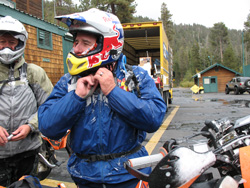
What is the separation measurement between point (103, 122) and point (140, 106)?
283 millimetres

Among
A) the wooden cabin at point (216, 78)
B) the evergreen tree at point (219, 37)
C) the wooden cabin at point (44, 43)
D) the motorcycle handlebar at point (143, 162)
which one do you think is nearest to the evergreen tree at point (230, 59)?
the evergreen tree at point (219, 37)

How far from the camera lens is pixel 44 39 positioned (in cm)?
953

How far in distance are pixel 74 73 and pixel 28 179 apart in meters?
0.69

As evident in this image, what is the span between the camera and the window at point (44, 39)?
916cm

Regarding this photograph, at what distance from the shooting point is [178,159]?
1.12 meters

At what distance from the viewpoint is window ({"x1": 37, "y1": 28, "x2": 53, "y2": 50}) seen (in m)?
9.16

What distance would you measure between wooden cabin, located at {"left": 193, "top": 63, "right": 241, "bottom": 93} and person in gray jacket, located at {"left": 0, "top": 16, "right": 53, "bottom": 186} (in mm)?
38446

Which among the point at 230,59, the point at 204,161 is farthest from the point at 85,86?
the point at 230,59

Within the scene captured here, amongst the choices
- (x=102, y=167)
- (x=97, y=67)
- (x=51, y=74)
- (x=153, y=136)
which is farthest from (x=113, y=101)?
(x=51, y=74)

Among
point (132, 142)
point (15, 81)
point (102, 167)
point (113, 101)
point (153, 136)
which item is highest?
point (15, 81)

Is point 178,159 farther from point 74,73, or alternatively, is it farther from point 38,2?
point 38,2

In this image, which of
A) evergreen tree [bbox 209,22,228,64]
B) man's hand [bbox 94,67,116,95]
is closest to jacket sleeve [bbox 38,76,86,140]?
man's hand [bbox 94,67,116,95]

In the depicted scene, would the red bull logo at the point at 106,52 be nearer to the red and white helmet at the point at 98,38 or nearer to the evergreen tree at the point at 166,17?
the red and white helmet at the point at 98,38

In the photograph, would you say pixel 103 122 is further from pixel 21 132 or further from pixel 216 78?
pixel 216 78
